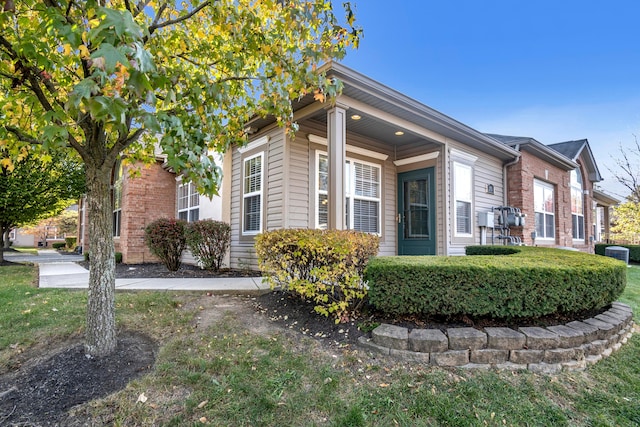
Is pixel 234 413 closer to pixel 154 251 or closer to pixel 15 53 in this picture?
pixel 15 53

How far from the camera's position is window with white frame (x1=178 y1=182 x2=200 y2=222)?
8570 mm

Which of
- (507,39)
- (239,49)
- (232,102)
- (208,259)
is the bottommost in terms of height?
(208,259)

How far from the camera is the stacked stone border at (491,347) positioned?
8.26 feet

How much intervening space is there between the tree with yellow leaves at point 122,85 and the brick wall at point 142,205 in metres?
5.77

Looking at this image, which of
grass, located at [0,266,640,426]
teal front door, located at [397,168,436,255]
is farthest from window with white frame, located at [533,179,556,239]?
grass, located at [0,266,640,426]

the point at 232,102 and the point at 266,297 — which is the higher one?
the point at 232,102

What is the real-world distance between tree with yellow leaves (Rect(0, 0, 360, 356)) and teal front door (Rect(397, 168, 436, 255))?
4570mm

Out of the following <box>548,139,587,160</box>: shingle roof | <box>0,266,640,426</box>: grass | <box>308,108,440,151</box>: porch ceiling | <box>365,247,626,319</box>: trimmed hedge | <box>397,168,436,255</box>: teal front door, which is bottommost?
<box>0,266,640,426</box>: grass

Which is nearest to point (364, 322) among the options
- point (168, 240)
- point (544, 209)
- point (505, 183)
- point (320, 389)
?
point (320, 389)

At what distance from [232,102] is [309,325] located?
98.6 inches

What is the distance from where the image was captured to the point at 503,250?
18.1 feet

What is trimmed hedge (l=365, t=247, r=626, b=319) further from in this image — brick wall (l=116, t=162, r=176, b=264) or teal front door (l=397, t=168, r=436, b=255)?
brick wall (l=116, t=162, r=176, b=264)

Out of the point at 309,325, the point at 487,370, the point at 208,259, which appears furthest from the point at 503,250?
the point at 208,259

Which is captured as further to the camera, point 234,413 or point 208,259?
point 208,259
